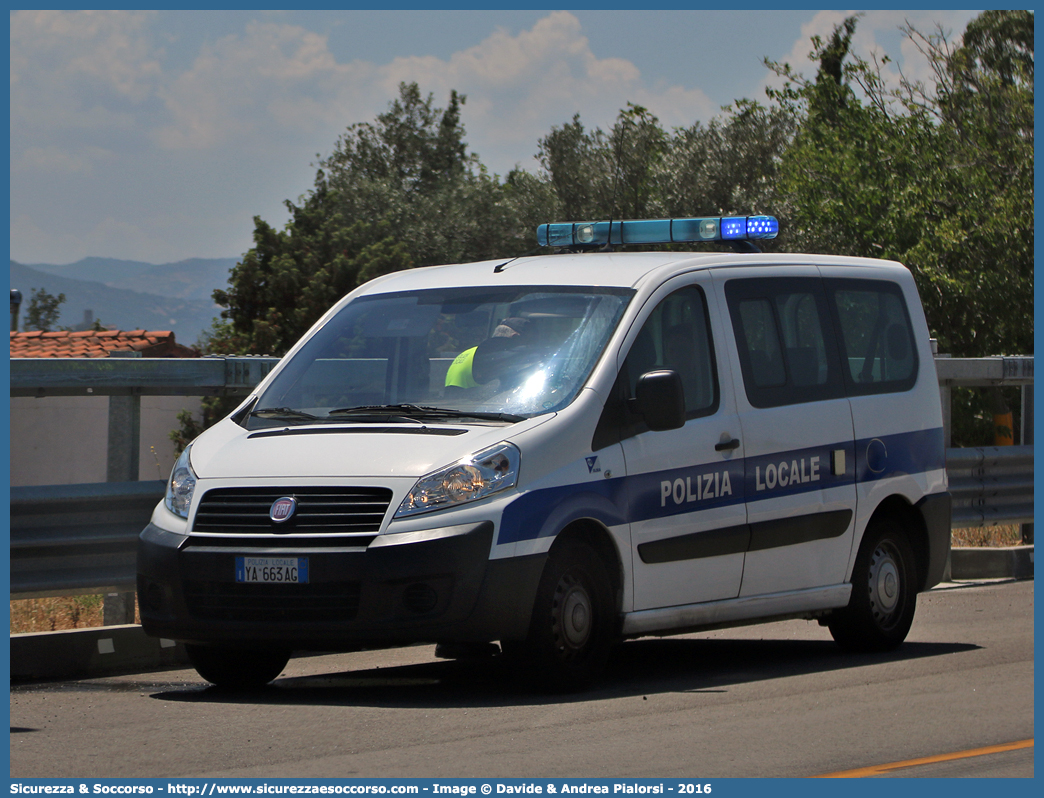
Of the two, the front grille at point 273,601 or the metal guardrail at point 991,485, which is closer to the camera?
the front grille at point 273,601

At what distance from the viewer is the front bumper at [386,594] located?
6.60 m

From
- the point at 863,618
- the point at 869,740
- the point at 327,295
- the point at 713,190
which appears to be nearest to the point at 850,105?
the point at 713,190

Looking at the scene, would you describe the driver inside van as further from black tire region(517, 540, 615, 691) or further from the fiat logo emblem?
the fiat logo emblem

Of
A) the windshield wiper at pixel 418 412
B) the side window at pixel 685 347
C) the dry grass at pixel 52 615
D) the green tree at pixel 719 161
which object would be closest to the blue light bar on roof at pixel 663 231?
the side window at pixel 685 347

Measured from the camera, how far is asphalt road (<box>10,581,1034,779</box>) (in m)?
5.54

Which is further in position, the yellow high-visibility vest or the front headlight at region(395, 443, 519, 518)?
the yellow high-visibility vest

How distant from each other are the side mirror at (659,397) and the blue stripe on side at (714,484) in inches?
10.4

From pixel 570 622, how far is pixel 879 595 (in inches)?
99.1

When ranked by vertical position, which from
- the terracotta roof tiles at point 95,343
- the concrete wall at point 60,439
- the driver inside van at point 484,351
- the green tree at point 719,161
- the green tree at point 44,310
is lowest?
the concrete wall at point 60,439

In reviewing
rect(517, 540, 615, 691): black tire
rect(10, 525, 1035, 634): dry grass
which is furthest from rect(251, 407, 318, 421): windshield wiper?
rect(10, 525, 1035, 634): dry grass

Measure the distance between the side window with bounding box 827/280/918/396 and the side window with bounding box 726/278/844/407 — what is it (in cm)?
15

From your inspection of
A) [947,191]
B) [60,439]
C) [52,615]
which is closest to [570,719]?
[52,615]

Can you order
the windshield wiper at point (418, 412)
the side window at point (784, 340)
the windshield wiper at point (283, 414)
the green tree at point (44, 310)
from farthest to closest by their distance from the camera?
the green tree at point (44, 310) → the side window at point (784, 340) → the windshield wiper at point (283, 414) → the windshield wiper at point (418, 412)

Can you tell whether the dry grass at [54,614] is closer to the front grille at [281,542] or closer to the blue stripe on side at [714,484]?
the front grille at [281,542]
